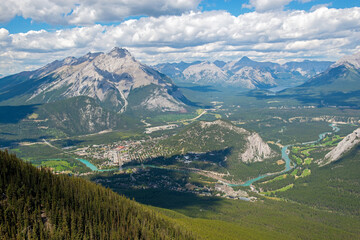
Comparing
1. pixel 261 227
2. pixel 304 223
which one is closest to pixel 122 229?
pixel 261 227

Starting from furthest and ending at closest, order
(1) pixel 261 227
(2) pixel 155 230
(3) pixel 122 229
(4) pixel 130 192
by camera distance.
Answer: (4) pixel 130 192 → (1) pixel 261 227 → (2) pixel 155 230 → (3) pixel 122 229

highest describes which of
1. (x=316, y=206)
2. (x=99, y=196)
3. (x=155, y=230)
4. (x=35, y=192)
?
(x=35, y=192)

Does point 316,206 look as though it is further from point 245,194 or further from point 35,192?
point 35,192

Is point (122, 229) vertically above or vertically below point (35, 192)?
below

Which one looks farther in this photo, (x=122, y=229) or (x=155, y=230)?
(x=155, y=230)

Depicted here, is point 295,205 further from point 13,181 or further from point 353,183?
point 13,181

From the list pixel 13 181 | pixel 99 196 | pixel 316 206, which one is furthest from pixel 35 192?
pixel 316 206

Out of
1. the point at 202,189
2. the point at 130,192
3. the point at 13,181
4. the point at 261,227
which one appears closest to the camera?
the point at 13,181
